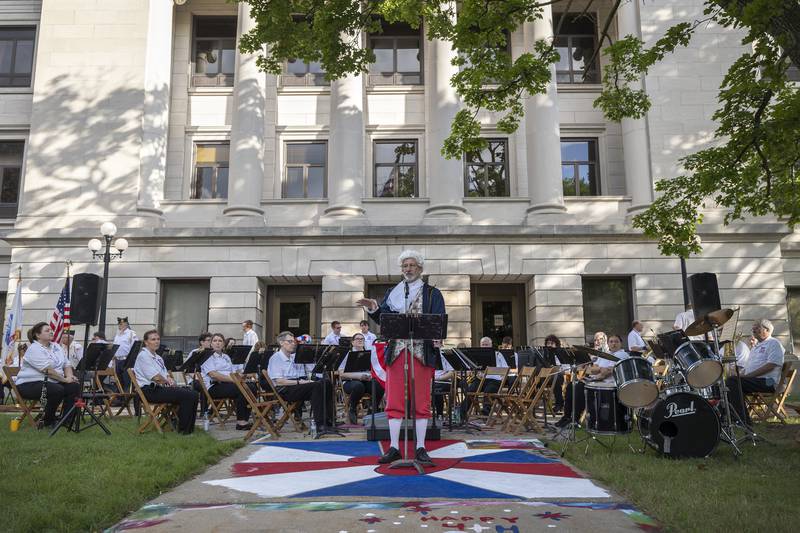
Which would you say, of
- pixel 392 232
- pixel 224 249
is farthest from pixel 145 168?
pixel 392 232

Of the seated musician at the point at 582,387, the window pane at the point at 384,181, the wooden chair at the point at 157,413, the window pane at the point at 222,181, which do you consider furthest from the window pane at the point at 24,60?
the seated musician at the point at 582,387

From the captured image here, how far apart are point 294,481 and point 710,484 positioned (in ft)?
13.1

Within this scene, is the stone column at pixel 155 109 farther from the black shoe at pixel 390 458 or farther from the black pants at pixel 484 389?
the black shoe at pixel 390 458

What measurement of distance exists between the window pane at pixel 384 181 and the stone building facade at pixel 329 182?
0.27 feet

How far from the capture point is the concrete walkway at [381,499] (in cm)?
476

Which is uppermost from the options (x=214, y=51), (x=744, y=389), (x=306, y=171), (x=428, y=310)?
(x=214, y=51)

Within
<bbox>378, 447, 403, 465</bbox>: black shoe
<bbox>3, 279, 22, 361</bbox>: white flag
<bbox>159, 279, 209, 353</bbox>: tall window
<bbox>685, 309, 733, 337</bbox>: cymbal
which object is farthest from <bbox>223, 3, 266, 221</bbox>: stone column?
<bbox>685, 309, 733, 337</bbox>: cymbal

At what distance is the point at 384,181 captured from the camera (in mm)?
23734

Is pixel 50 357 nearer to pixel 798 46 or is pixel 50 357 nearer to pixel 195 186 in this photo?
pixel 798 46

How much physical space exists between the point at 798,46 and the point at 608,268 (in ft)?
46.4

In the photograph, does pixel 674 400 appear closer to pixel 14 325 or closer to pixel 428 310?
pixel 428 310

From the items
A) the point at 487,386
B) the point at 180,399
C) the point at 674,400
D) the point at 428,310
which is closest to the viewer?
the point at 674,400

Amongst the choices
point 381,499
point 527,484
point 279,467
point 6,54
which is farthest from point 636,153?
point 6,54

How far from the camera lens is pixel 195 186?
78.2ft
